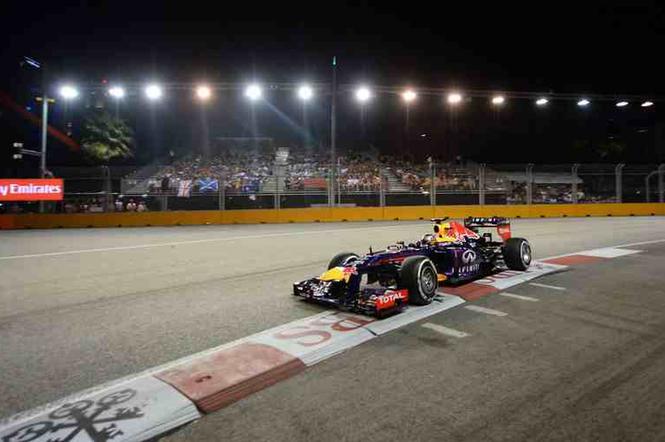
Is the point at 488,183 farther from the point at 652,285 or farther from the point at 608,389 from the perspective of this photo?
the point at 608,389

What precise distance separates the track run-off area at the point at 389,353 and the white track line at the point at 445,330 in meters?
0.03

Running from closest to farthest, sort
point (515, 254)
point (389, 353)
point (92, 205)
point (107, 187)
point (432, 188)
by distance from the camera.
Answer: point (389, 353), point (515, 254), point (107, 187), point (92, 205), point (432, 188)

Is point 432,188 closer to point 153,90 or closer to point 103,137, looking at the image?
point 153,90

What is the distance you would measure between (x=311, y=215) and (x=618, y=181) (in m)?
17.2

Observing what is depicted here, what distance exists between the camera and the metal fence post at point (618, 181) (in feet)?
76.6

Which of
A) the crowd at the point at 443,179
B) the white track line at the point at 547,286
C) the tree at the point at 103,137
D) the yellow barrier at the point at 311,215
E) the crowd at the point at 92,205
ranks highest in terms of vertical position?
the tree at the point at 103,137

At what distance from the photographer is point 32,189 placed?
20828mm

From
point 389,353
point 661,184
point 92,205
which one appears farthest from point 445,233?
point 661,184

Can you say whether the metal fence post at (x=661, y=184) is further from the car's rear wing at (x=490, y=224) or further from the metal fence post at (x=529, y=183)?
the car's rear wing at (x=490, y=224)

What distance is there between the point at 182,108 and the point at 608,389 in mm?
35072

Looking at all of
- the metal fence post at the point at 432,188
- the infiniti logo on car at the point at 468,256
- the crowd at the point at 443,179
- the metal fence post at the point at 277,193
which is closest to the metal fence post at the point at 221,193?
the metal fence post at the point at 277,193

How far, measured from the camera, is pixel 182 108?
111 feet

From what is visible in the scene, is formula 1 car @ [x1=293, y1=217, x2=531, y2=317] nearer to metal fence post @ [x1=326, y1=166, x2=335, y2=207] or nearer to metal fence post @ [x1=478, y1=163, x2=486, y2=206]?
metal fence post @ [x1=326, y1=166, x2=335, y2=207]

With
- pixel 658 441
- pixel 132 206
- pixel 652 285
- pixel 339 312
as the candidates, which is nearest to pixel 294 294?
pixel 339 312
